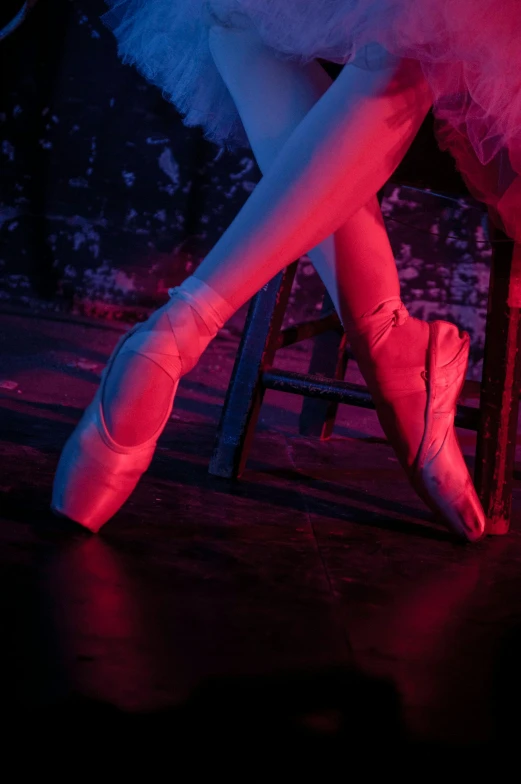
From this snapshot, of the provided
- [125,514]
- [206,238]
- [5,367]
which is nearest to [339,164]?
[125,514]

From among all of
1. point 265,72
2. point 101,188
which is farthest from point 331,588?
point 101,188

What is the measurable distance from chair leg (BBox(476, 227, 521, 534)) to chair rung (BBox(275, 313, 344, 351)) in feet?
1.20

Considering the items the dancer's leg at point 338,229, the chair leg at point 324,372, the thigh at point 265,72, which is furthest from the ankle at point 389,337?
the chair leg at point 324,372

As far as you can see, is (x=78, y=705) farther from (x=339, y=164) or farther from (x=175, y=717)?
(x=339, y=164)

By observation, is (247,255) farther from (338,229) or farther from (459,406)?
(459,406)

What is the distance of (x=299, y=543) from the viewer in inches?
37.1

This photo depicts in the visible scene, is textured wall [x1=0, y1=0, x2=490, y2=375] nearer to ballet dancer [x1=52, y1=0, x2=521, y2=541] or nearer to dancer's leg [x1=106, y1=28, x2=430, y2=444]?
ballet dancer [x1=52, y1=0, x2=521, y2=541]

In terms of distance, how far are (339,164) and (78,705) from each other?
0.59 m

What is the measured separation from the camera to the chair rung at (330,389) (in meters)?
1.13

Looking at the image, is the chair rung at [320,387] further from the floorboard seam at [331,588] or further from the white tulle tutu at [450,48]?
the white tulle tutu at [450,48]

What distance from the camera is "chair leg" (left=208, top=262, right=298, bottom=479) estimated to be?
49.1 inches

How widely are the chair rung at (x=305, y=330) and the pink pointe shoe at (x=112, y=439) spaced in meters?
0.48

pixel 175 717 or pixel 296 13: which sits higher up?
pixel 296 13

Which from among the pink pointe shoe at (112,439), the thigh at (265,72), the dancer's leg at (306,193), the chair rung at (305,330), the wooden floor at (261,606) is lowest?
the wooden floor at (261,606)
